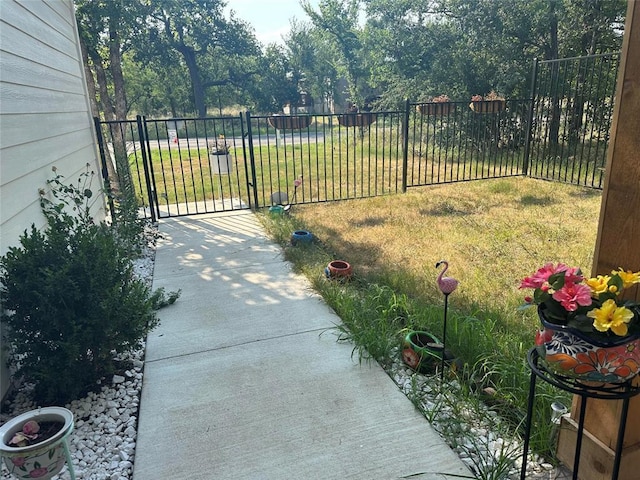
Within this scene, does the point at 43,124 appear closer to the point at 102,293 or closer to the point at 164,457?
the point at 102,293

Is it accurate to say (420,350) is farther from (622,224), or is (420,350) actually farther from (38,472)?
(38,472)

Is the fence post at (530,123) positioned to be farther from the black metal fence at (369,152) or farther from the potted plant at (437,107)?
the potted plant at (437,107)

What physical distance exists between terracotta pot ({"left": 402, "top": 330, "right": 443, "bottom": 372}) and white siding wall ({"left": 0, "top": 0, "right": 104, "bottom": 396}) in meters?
2.04

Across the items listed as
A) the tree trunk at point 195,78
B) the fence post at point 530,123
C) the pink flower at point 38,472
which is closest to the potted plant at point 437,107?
the fence post at point 530,123

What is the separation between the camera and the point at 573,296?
1081 mm

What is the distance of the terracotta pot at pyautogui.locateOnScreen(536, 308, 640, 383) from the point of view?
3.44ft

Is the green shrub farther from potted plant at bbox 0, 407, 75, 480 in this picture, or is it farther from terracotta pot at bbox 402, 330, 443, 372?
terracotta pot at bbox 402, 330, 443, 372

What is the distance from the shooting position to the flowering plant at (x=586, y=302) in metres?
1.01

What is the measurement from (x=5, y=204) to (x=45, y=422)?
1.26 metres

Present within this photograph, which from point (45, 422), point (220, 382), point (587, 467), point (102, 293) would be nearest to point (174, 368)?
point (220, 382)

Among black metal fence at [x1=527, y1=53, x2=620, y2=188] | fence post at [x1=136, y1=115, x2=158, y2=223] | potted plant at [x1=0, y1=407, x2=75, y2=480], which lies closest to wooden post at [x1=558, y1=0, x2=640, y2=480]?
potted plant at [x1=0, y1=407, x2=75, y2=480]

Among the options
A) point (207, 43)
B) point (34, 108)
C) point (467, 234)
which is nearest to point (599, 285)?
point (34, 108)

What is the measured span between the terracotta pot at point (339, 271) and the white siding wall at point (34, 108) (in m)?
2.07

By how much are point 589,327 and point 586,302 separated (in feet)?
0.22
